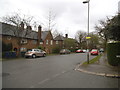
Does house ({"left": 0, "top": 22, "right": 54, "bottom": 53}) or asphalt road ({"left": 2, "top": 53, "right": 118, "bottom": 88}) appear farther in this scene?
house ({"left": 0, "top": 22, "right": 54, "bottom": 53})

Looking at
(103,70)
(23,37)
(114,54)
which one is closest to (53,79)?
(103,70)

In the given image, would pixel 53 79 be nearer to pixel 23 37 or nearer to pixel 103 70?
pixel 103 70

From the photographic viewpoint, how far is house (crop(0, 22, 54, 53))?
21531mm

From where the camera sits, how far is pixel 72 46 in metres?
45.8

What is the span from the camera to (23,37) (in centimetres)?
2433

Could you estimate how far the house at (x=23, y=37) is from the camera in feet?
70.6

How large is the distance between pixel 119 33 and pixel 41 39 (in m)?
25.2

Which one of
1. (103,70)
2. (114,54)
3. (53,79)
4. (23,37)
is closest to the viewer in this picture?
(53,79)

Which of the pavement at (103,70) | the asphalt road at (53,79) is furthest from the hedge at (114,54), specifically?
the asphalt road at (53,79)

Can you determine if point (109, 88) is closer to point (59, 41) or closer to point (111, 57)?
point (111, 57)

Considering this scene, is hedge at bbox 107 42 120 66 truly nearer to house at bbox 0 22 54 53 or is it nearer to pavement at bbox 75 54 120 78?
pavement at bbox 75 54 120 78

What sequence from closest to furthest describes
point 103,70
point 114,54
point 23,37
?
1. point 103,70
2. point 114,54
3. point 23,37

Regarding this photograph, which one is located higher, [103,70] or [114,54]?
[114,54]

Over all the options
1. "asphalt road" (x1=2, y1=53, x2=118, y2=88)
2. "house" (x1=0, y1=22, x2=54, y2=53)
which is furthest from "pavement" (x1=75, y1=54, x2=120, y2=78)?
"house" (x1=0, y1=22, x2=54, y2=53)
